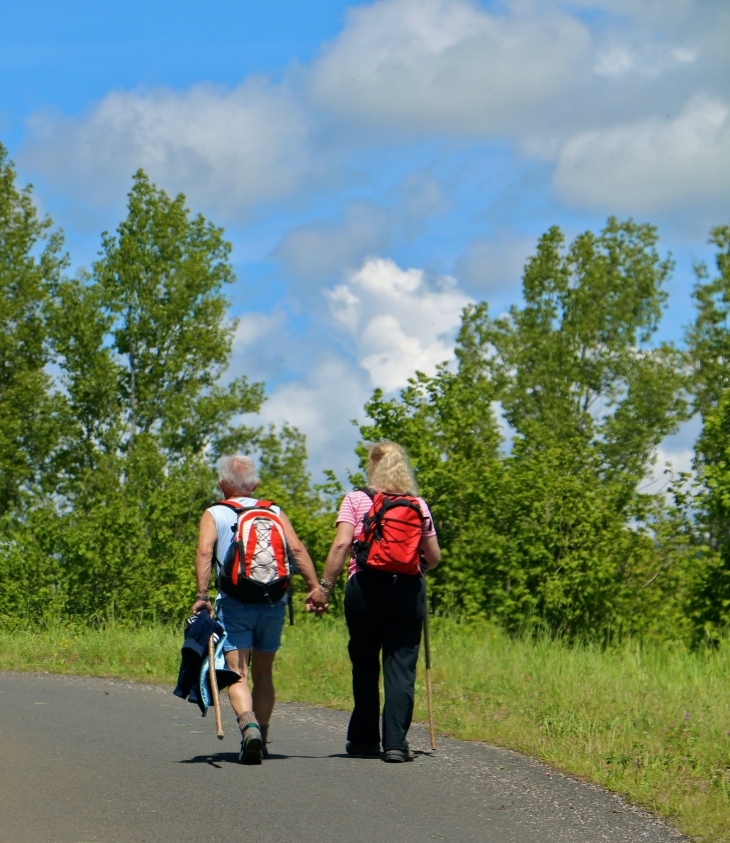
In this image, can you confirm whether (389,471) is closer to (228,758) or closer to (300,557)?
(300,557)

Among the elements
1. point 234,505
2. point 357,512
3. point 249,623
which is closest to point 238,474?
point 234,505

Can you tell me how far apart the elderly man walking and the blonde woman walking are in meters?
0.28

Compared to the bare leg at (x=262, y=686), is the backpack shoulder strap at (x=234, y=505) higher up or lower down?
higher up

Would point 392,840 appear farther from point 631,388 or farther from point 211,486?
point 631,388

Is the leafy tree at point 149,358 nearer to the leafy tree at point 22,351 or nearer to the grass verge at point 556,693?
the leafy tree at point 22,351

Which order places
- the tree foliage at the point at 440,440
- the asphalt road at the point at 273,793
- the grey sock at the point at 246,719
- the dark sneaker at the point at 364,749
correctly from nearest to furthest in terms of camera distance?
1. the asphalt road at the point at 273,793
2. the grey sock at the point at 246,719
3. the dark sneaker at the point at 364,749
4. the tree foliage at the point at 440,440

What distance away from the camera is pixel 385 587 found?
298 inches

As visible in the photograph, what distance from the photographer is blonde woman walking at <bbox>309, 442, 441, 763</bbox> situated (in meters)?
7.40

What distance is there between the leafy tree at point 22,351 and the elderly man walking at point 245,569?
104 feet

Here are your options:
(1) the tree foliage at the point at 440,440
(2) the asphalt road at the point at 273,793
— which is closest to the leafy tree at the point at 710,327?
(1) the tree foliage at the point at 440,440

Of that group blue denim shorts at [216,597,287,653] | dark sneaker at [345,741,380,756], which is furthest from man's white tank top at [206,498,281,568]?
dark sneaker at [345,741,380,756]

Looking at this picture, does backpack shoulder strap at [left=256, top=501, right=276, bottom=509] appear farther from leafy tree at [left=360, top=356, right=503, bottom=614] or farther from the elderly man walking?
leafy tree at [left=360, top=356, right=503, bottom=614]

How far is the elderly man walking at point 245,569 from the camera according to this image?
7.25 meters

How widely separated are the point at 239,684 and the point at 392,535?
50.6 inches
